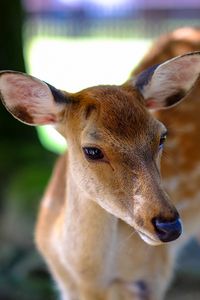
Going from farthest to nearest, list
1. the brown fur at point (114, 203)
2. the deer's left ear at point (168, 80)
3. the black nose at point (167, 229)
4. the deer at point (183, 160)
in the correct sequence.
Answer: the deer at point (183, 160)
the deer's left ear at point (168, 80)
the brown fur at point (114, 203)
the black nose at point (167, 229)

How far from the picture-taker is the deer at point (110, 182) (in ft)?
10.6

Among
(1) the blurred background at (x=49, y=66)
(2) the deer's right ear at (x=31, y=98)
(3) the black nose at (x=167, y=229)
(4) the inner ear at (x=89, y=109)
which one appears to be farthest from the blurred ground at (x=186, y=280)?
(3) the black nose at (x=167, y=229)

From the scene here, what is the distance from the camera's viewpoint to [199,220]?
4758 mm

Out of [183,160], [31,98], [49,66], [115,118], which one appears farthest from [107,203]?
[49,66]

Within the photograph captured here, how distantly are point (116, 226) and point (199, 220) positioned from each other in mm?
1110

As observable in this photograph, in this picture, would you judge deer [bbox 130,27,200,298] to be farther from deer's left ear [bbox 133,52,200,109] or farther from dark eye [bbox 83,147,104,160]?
dark eye [bbox 83,147,104,160]

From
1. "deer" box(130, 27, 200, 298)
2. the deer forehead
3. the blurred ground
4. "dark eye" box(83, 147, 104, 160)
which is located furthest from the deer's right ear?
the blurred ground

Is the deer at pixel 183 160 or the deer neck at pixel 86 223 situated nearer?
the deer neck at pixel 86 223

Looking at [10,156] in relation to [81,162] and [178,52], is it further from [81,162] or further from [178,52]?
[81,162]

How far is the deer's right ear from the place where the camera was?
11.2ft

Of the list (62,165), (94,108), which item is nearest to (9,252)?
(62,165)

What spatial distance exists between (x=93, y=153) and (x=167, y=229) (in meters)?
0.50

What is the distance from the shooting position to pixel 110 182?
331 centimetres

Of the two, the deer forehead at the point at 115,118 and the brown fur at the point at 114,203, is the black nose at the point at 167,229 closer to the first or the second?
the brown fur at the point at 114,203
